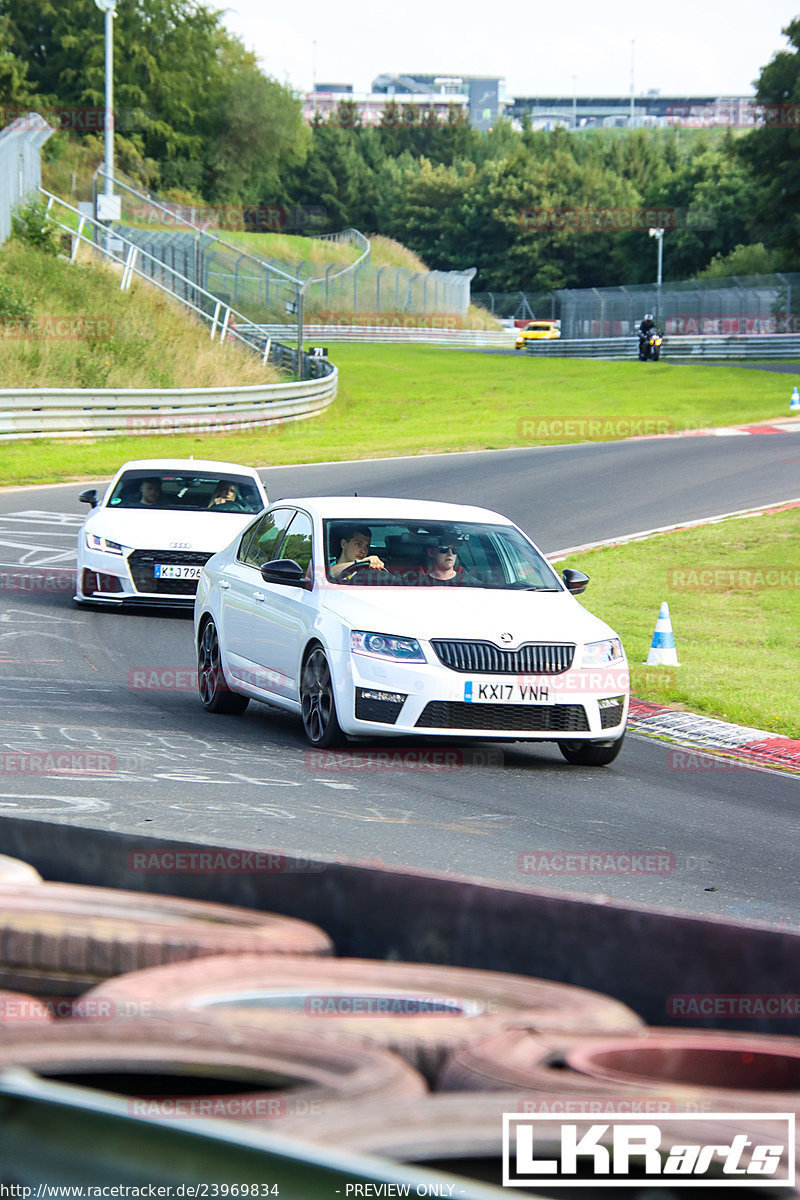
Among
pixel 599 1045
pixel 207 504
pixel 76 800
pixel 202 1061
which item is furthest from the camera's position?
pixel 207 504

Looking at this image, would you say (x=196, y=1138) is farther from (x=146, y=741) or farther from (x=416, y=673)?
(x=146, y=741)

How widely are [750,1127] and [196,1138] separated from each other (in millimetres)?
912

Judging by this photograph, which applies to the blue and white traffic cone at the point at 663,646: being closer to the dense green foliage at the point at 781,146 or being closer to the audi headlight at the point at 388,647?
the audi headlight at the point at 388,647

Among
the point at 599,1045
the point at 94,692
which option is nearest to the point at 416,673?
the point at 94,692

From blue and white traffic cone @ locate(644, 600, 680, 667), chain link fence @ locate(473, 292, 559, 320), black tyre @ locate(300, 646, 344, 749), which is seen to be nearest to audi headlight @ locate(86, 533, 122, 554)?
blue and white traffic cone @ locate(644, 600, 680, 667)

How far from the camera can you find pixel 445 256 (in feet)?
386

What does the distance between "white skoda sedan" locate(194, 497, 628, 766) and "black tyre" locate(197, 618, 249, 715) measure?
15 millimetres

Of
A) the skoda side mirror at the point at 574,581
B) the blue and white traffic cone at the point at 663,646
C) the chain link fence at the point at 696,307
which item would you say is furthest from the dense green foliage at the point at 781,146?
the skoda side mirror at the point at 574,581

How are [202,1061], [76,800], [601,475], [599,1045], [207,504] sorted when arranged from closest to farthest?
[202,1061] < [599,1045] < [76,800] < [207,504] < [601,475]

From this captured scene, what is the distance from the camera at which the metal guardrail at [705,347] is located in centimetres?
6328

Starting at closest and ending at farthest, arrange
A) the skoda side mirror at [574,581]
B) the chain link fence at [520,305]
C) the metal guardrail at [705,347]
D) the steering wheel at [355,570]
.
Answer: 1. the steering wheel at [355,570]
2. the skoda side mirror at [574,581]
3. the metal guardrail at [705,347]
4. the chain link fence at [520,305]

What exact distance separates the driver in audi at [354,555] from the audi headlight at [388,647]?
38.6 inches

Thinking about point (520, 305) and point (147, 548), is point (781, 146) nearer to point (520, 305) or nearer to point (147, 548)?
point (520, 305)

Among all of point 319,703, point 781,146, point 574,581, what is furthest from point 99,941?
point 781,146
